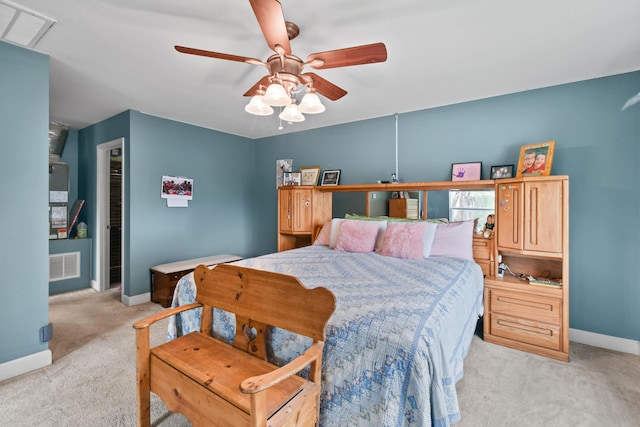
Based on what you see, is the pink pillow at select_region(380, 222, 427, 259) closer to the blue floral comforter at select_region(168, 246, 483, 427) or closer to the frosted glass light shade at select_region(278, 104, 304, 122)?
the blue floral comforter at select_region(168, 246, 483, 427)

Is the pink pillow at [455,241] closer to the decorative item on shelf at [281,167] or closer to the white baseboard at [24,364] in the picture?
the decorative item on shelf at [281,167]

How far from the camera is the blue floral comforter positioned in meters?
1.20

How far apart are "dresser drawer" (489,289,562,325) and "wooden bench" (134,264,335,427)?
212 centimetres

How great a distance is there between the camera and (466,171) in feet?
10.5

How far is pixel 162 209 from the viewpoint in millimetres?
3920

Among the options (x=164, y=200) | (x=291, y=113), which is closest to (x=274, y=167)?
(x=164, y=200)

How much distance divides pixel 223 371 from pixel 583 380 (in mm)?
2530

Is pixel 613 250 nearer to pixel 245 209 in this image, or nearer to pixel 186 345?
pixel 186 345

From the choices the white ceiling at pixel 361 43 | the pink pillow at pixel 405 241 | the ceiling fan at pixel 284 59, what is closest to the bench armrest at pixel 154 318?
the ceiling fan at pixel 284 59

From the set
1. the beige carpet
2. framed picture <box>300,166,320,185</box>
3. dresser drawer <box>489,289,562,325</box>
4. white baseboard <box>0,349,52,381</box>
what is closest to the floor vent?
the beige carpet

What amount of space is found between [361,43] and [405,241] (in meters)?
1.80

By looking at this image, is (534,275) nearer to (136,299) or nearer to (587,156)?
(587,156)

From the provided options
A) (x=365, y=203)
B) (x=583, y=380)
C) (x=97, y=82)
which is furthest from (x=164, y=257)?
(x=583, y=380)

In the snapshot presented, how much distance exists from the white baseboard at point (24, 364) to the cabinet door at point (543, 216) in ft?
13.4
